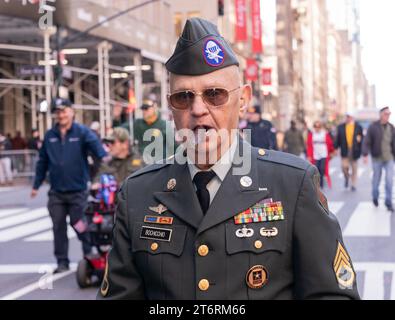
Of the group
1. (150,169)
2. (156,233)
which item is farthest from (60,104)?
(156,233)

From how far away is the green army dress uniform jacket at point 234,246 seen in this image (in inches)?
85.4

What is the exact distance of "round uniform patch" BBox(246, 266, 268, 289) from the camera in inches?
85.4

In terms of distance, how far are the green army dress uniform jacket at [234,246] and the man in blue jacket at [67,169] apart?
20.5 ft

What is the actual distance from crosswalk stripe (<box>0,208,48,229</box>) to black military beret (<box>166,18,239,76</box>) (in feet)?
38.0

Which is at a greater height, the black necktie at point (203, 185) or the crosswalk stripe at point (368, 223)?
the black necktie at point (203, 185)

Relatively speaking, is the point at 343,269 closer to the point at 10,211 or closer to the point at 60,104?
the point at 60,104

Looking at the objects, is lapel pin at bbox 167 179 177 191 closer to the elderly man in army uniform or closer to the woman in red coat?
the elderly man in army uniform

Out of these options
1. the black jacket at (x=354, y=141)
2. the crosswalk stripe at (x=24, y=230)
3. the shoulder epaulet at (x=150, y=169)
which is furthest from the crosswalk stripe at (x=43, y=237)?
the shoulder epaulet at (x=150, y=169)

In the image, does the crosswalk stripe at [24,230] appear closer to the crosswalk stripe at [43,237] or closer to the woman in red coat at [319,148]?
the crosswalk stripe at [43,237]

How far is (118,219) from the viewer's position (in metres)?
2.37

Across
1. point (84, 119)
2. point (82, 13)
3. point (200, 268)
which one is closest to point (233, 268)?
point (200, 268)

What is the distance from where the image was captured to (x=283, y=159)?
237 centimetres

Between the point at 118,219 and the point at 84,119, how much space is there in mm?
35623

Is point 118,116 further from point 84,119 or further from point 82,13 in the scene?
point 84,119
